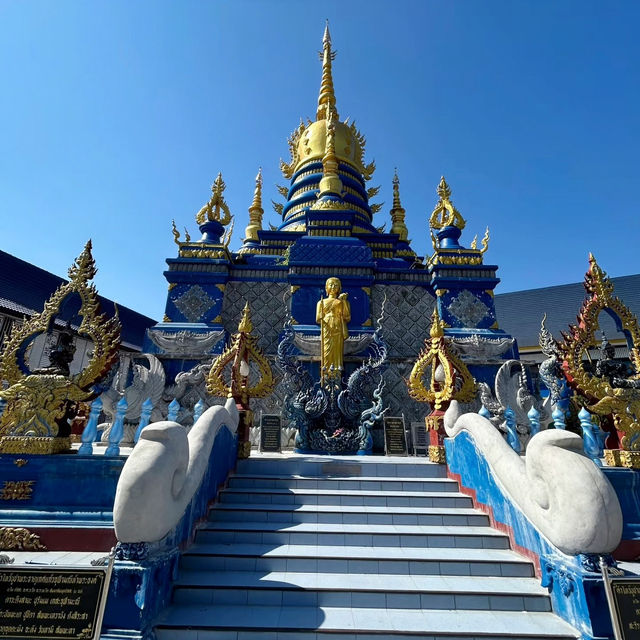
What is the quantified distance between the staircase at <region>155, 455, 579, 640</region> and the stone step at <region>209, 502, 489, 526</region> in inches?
0.6

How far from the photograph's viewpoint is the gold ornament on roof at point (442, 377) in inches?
308

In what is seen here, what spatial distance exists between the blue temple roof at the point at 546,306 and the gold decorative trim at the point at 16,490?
25.3 metres

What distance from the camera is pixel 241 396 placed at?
8383 mm

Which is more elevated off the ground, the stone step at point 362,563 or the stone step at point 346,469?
the stone step at point 346,469

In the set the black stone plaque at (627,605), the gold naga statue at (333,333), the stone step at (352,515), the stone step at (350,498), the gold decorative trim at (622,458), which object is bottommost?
the black stone plaque at (627,605)

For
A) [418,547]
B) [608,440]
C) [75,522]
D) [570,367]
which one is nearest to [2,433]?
[75,522]

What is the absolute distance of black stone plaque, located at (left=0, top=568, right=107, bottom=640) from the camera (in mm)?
2977

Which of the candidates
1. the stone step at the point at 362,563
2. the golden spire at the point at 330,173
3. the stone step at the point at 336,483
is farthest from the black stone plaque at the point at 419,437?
the golden spire at the point at 330,173

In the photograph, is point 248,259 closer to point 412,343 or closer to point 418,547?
point 412,343

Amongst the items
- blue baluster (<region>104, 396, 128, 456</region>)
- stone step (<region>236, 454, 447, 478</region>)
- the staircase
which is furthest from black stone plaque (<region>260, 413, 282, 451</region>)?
blue baluster (<region>104, 396, 128, 456</region>)

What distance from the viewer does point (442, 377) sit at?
8148 mm

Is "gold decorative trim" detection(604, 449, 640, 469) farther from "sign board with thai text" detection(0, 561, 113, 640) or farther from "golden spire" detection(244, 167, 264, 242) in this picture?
"golden spire" detection(244, 167, 264, 242)

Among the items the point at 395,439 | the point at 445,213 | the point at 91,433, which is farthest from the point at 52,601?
the point at 445,213

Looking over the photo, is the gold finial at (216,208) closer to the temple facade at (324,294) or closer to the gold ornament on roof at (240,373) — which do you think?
the temple facade at (324,294)
